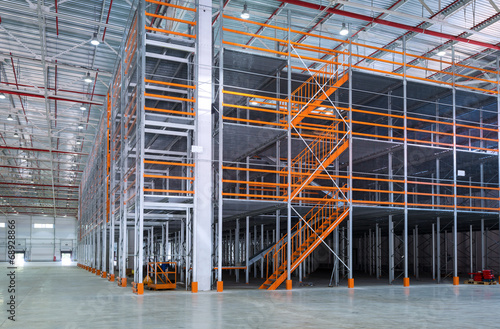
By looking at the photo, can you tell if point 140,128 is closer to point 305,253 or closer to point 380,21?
point 305,253

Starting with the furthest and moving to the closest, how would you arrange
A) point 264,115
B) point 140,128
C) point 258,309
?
point 264,115, point 140,128, point 258,309

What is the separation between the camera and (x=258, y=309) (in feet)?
37.4

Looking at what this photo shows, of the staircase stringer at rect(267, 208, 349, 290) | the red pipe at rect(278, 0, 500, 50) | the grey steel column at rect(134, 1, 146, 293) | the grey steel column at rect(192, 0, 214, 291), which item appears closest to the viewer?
the grey steel column at rect(134, 1, 146, 293)

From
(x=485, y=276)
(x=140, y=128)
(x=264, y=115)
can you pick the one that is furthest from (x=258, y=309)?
(x=264, y=115)

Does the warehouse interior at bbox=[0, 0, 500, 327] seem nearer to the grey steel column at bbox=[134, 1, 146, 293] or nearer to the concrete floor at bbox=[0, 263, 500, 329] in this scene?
the grey steel column at bbox=[134, 1, 146, 293]

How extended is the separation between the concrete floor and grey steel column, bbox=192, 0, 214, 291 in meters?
1.00

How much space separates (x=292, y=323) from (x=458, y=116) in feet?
65.3

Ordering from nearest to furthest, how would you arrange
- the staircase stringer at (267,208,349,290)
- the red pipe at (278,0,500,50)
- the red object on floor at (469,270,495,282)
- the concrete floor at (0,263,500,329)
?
1. the concrete floor at (0,263,500,329)
2. the staircase stringer at (267,208,349,290)
3. the red pipe at (278,0,500,50)
4. the red object on floor at (469,270,495,282)

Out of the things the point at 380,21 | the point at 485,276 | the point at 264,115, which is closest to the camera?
the point at 380,21

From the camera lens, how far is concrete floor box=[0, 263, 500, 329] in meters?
9.34

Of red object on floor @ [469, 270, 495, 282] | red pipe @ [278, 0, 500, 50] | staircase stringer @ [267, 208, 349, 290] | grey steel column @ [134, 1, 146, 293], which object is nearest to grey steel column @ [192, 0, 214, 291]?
grey steel column @ [134, 1, 146, 293]

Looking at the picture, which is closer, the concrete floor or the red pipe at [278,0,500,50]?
the concrete floor

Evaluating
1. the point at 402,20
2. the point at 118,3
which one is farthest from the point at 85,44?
the point at 402,20

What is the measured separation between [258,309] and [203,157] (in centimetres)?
591
